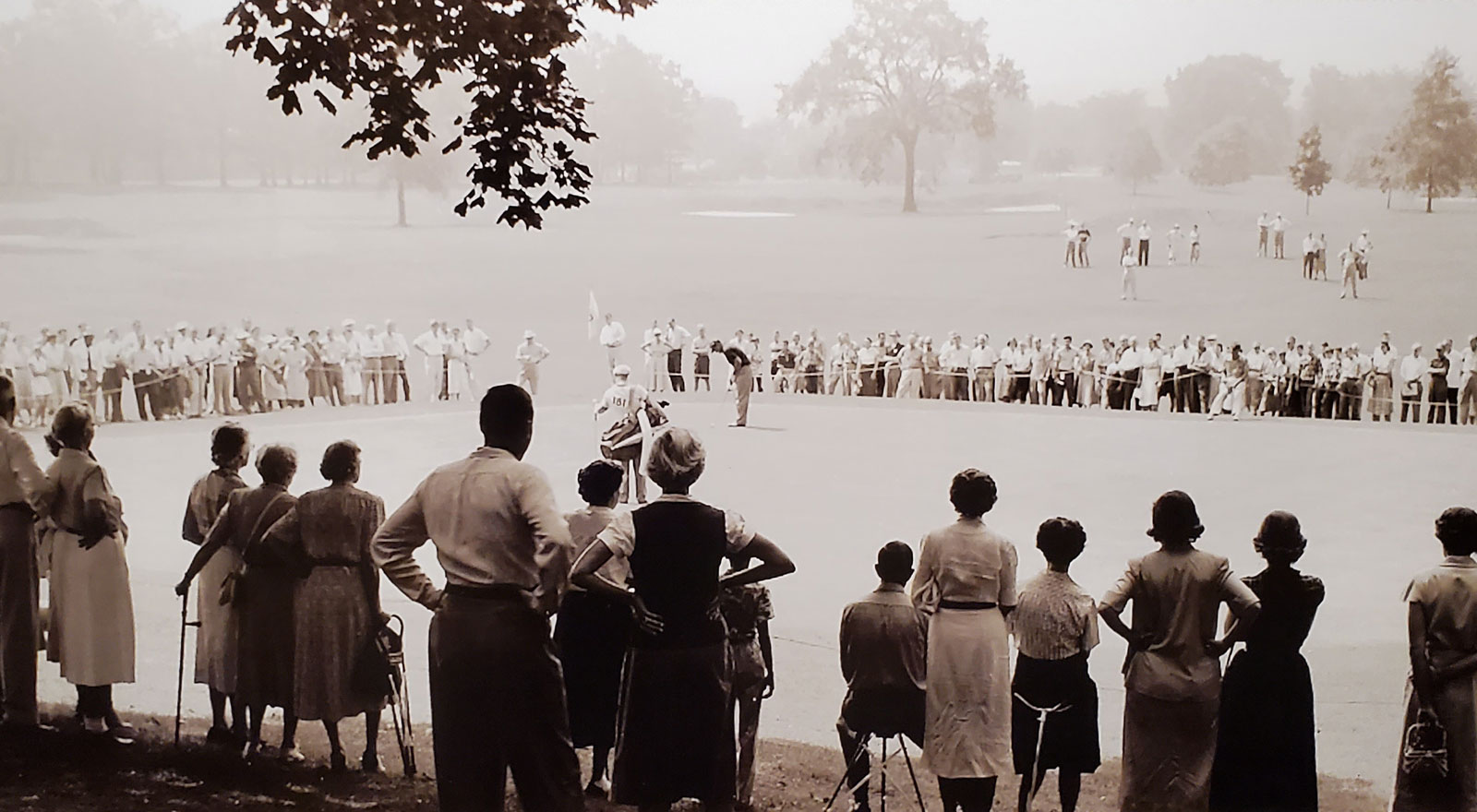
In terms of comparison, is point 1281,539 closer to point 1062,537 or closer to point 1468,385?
point 1062,537

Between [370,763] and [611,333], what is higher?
[611,333]

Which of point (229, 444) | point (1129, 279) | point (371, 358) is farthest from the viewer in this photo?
point (371, 358)

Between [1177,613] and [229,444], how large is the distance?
3.28 metres

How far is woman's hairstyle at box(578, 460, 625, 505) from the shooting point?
4465 mm

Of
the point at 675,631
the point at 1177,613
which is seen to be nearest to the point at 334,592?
the point at 675,631

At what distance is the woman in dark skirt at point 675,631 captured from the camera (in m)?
3.67

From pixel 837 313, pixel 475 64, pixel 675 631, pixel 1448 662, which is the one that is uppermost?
pixel 475 64

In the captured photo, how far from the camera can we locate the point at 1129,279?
1149cm

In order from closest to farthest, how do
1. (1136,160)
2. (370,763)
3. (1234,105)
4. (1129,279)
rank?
1. (370,763)
2. (1234,105)
3. (1136,160)
4. (1129,279)

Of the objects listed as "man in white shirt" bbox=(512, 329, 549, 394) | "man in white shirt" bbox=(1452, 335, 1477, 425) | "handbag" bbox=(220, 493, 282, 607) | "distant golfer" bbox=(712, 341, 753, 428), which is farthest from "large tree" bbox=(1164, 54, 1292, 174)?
"handbag" bbox=(220, 493, 282, 607)

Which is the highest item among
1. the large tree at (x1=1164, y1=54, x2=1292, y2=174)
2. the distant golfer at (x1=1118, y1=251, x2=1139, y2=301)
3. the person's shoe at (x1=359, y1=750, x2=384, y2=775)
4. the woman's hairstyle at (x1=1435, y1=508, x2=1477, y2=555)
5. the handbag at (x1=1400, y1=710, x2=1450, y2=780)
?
the large tree at (x1=1164, y1=54, x2=1292, y2=174)

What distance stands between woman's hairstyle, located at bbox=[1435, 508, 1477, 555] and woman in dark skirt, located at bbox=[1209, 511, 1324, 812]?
0.42 meters

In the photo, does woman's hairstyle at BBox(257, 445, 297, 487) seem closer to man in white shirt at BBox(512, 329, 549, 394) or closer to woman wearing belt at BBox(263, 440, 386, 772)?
woman wearing belt at BBox(263, 440, 386, 772)

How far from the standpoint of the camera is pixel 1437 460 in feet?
30.5
